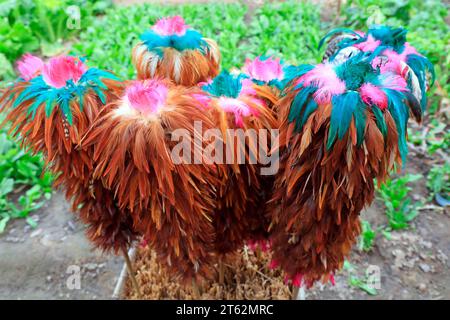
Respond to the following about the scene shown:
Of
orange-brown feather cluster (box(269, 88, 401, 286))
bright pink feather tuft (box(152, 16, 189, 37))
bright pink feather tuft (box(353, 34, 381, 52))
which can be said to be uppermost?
bright pink feather tuft (box(152, 16, 189, 37))

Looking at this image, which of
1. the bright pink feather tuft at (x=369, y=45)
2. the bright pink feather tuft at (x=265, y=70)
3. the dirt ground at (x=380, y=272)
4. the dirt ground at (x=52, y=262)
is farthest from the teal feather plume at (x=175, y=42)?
the dirt ground at (x=52, y=262)

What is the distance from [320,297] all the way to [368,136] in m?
1.06

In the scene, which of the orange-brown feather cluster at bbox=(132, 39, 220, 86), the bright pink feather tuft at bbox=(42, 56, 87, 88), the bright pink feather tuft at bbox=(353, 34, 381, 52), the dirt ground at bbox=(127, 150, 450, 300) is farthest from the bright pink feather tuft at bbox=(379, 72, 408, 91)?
the dirt ground at bbox=(127, 150, 450, 300)

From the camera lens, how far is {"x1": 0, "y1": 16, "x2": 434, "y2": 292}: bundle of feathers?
68cm

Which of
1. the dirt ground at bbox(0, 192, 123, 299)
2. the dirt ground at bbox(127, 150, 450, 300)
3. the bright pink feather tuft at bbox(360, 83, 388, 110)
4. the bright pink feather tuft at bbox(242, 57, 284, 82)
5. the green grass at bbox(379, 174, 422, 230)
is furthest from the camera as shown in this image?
the green grass at bbox(379, 174, 422, 230)

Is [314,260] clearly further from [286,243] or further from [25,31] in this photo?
[25,31]

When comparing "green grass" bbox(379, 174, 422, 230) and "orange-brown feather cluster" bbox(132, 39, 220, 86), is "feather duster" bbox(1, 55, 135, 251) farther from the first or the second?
"green grass" bbox(379, 174, 422, 230)

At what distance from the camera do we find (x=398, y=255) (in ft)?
5.50

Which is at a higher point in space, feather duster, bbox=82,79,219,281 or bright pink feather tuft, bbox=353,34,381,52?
bright pink feather tuft, bbox=353,34,381,52

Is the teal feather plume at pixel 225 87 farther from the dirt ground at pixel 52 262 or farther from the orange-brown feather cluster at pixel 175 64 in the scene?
the dirt ground at pixel 52 262

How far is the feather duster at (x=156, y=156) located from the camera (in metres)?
0.69

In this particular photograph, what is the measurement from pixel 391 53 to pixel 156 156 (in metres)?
0.52
